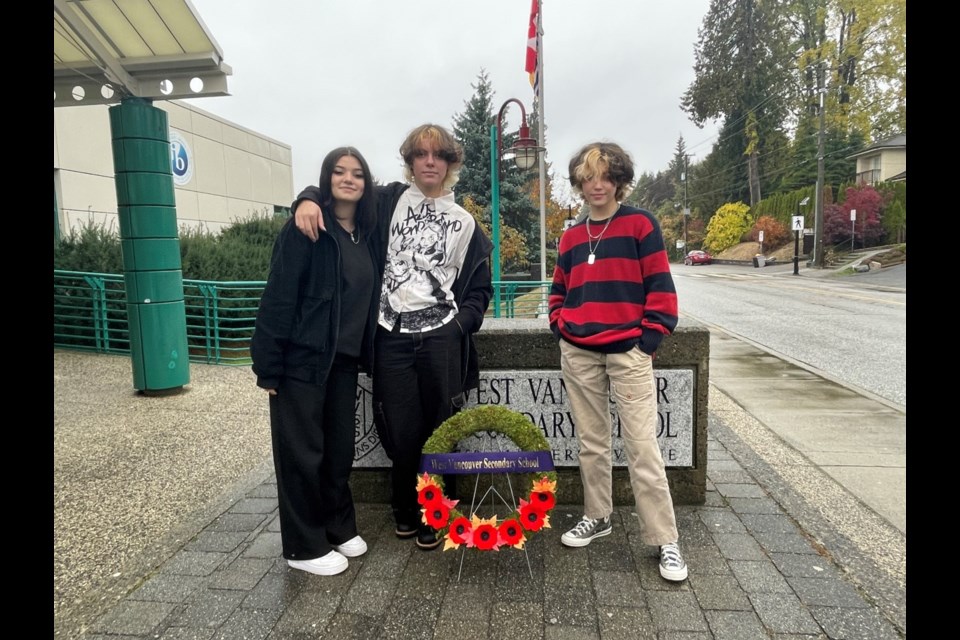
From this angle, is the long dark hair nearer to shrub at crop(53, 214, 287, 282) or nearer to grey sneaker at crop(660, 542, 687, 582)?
grey sneaker at crop(660, 542, 687, 582)

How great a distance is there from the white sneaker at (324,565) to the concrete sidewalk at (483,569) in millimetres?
52

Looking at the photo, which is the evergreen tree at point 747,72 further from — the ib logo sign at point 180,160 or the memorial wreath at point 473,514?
the memorial wreath at point 473,514

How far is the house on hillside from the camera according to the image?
43.1 meters

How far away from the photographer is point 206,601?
2533mm

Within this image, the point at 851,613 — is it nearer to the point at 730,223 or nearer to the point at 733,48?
the point at 730,223

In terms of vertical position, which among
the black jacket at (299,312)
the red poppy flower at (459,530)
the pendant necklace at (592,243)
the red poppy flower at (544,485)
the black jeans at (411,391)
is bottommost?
the red poppy flower at (459,530)

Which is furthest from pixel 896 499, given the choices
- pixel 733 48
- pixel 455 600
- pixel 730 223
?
pixel 733 48

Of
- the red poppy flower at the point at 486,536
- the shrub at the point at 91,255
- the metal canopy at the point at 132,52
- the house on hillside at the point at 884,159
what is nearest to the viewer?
the red poppy flower at the point at 486,536

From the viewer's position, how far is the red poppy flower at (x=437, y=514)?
2.67 m

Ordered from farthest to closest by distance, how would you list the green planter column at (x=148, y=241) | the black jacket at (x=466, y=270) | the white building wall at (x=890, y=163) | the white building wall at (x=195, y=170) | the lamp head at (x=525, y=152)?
the white building wall at (x=890, y=163) → the white building wall at (x=195, y=170) → the lamp head at (x=525, y=152) → the green planter column at (x=148, y=241) → the black jacket at (x=466, y=270)

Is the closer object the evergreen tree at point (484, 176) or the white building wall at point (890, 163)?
the evergreen tree at point (484, 176)

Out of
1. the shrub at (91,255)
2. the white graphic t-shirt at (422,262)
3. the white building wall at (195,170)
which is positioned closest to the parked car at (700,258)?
the white building wall at (195,170)

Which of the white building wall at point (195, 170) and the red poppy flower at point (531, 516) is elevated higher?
the white building wall at point (195, 170)
